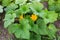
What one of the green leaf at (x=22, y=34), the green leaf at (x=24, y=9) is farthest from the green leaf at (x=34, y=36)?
the green leaf at (x=24, y=9)

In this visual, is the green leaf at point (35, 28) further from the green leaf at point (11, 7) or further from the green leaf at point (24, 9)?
the green leaf at point (11, 7)

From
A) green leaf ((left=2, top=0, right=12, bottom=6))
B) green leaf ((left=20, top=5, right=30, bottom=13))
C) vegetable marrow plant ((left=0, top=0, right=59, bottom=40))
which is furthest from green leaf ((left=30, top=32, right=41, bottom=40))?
green leaf ((left=2, top=0, right=12, bottom=6))

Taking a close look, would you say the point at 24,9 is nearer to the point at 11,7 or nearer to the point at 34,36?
the point at 11,7

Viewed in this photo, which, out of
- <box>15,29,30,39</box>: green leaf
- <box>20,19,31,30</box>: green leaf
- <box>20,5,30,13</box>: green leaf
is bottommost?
<box>15,29,30,39</box>: green leaf

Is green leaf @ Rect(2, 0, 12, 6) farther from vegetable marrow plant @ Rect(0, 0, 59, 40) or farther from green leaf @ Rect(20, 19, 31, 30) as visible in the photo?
green leaf @ Rect(20, 19, 31, 30)

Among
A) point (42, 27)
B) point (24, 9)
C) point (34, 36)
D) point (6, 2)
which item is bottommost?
point (34, 36)

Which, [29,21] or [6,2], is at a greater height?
[6,2]

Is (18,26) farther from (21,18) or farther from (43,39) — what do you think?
(43,39)

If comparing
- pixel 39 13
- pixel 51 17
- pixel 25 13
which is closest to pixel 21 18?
pixel 25 13

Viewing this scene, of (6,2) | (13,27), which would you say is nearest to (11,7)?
(6,2)

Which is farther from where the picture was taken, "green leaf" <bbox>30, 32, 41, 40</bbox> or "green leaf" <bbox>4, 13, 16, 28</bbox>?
"green leaf" <bbox>30, 32, 41, 40</bbox>
